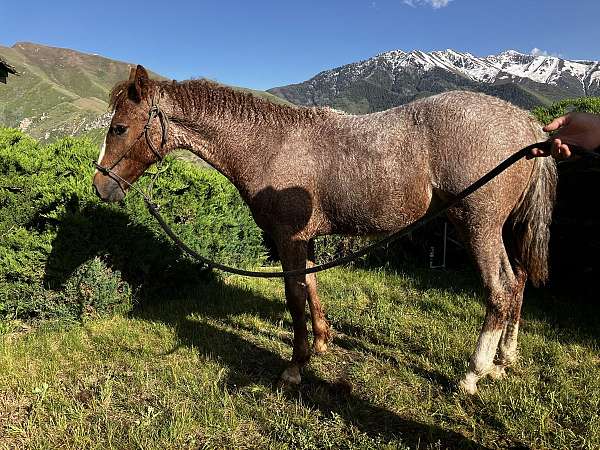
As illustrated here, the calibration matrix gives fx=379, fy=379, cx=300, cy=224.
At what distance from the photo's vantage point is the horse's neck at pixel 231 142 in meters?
3.55

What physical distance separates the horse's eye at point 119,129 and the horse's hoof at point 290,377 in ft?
8.94

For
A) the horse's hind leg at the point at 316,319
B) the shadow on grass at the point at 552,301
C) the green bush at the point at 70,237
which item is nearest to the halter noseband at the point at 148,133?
the green bush at the point at 70,237

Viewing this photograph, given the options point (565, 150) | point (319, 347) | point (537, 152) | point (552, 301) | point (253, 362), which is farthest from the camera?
point (552, 301)

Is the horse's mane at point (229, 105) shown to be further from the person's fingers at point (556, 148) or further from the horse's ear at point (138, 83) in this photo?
the person's fingers at point (556, 148)

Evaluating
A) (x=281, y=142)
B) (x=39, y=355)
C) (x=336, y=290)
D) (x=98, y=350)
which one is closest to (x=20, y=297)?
(x=39, y=355)

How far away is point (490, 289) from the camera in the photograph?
126 inches

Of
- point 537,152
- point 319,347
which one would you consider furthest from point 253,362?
point 537,152

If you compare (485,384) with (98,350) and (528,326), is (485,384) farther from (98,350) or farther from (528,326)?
(98,350)

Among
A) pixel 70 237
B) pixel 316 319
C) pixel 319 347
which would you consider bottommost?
pixel 319 347

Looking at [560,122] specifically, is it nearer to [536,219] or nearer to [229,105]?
[536,219]

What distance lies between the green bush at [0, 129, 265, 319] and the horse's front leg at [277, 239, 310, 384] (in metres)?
2.85

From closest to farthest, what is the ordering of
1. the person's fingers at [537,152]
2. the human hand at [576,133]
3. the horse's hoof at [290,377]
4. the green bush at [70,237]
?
the human hand at [576,133]
the person's fingers at [537,152]
the horse's hoof at [290,377]
the green bush at [70,237]

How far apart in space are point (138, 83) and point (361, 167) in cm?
213

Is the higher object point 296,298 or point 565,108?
point 565,108
